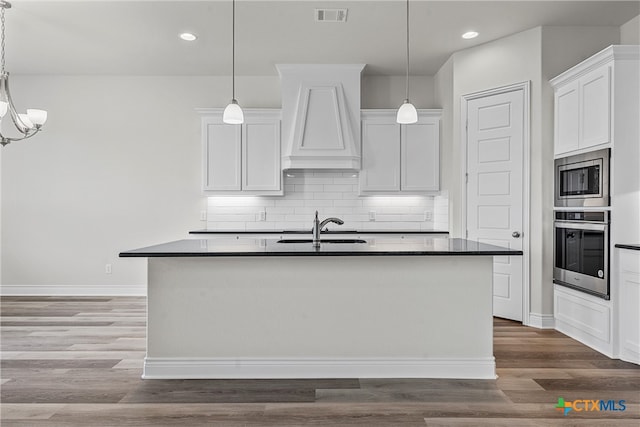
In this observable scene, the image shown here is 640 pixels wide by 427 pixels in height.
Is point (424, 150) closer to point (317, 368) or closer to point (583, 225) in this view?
point (583, 225)

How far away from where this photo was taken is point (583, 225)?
3.47 metres

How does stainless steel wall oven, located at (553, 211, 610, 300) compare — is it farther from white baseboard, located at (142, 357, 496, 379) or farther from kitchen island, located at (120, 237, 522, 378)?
white baseboard, located at (142, 357, 496, 379)

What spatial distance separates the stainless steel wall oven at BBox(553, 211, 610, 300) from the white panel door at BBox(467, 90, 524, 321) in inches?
14.8

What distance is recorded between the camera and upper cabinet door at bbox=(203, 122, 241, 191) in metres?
5.15

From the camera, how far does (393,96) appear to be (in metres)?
5.55

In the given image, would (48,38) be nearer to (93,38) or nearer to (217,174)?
(93,38)

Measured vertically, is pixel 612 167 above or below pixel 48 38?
below

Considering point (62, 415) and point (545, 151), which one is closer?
point (62, 415)

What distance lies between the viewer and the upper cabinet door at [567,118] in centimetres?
360

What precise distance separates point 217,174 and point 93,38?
186 centimetres

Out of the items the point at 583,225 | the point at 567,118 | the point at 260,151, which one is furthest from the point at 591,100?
the point at 260,151

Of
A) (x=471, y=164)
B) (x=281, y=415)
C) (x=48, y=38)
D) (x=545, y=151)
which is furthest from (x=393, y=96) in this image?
(x=281, y=415)

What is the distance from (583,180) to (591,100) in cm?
63

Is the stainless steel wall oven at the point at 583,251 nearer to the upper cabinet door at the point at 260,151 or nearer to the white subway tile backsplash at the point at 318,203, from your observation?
the white subway tile backsplash at the point at 318,203
